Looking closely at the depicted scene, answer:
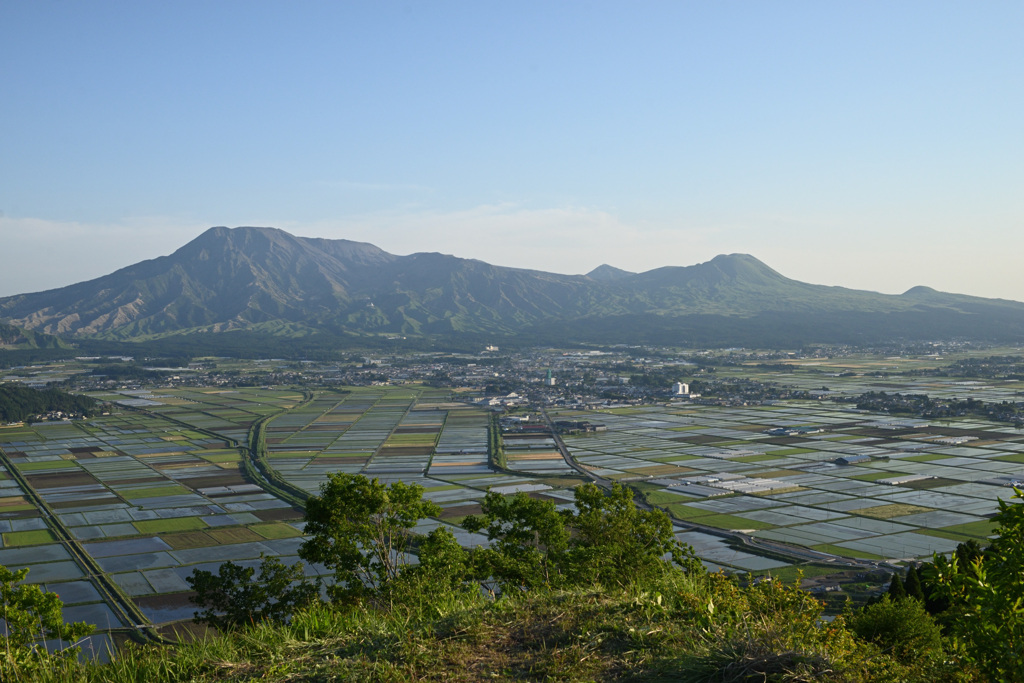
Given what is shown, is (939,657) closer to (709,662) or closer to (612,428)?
(709,662)

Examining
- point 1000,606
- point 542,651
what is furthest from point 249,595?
point 1000,606

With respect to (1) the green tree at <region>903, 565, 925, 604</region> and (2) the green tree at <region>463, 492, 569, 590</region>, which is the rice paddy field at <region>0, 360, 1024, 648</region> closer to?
(1) the green tree at <region>903, 565, 925, 604</region>

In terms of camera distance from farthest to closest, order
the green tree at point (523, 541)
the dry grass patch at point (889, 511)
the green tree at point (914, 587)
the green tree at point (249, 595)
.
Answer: the dry grass patch at point (889, 511) < the green tree at point (914, 587) < the green tree at point (249, 595) < the green tree at point (523, 541)

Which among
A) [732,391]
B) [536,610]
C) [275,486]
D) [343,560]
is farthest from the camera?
[732,391]

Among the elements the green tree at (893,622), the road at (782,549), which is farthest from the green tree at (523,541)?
the road at (782,549)

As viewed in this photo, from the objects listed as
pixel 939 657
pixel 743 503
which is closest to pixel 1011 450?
pixel 743 503

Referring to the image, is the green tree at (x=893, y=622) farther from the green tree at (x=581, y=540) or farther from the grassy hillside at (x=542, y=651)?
the grassy hillside at (x=542, y=651)
